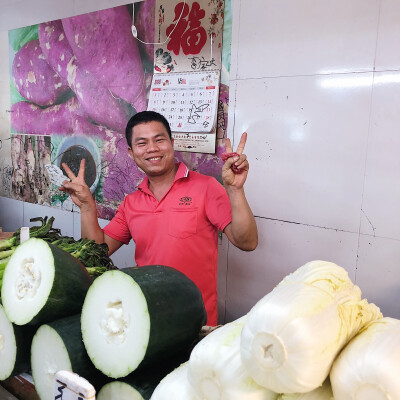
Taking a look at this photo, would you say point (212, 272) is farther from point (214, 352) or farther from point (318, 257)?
point (214, 352)

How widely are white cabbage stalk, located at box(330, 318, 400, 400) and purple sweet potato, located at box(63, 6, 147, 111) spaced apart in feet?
9.70

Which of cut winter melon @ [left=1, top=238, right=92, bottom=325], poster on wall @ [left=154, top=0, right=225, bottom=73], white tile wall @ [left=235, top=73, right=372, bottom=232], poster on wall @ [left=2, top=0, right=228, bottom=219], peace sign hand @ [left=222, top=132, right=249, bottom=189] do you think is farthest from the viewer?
poster on wall @ [left=2, top=0, right=228, bottom=219]

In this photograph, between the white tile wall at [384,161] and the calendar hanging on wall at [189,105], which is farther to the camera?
the calendar hanging on wall at [189,105]

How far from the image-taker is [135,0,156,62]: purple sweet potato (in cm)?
330

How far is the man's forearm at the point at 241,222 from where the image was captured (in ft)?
6.23

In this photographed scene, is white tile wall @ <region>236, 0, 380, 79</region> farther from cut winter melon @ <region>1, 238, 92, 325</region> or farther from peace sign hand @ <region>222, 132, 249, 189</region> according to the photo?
cut winter melon @ <region>1, 238, 92, 325</region>

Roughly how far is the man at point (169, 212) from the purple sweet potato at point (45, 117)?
1986 millimetres

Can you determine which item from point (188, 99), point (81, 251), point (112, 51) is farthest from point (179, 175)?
point (112, 51)

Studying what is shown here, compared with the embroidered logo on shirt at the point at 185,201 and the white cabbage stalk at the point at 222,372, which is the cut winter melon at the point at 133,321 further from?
the embroidered logo on shirt at the point at 185,201

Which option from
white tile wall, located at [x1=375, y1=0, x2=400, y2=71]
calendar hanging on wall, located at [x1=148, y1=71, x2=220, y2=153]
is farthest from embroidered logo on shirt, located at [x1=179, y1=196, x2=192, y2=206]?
white tile wall, located at [x1=375, y1=0, x2=400, y2=71]

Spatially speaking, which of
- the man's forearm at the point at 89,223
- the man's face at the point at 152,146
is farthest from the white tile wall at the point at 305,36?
the man's forearm at the point at 89,223

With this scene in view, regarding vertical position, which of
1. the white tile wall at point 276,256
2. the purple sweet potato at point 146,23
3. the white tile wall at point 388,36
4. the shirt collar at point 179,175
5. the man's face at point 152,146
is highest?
the purple sweet potato at point 146,23

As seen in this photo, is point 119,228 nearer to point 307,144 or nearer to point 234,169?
point 234,169

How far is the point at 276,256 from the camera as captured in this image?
9.07ft
